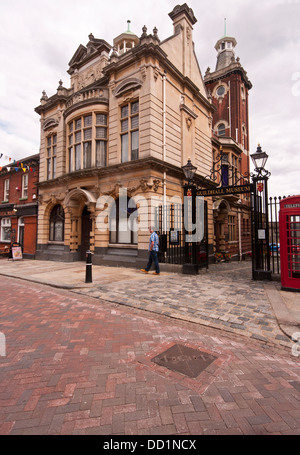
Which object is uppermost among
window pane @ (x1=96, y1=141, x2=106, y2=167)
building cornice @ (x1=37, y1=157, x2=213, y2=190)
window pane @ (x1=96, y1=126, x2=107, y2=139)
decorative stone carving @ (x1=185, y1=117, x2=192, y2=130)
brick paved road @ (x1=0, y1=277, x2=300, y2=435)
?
decorative stone carving @ (x1=185, y1=117, x2=192, y2=130)

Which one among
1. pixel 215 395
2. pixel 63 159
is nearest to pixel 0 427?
pixel 215 395

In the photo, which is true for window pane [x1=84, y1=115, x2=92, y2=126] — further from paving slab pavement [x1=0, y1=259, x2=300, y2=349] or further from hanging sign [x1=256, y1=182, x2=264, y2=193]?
hanging sign [x1=256, y1=182, x2=264, y2=193]

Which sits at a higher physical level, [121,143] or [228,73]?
[228,73]

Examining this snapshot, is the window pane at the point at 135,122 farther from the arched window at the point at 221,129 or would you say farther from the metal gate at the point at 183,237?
the arched window at the point at 221,129

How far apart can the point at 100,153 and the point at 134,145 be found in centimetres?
246

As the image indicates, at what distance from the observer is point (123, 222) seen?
12.7m

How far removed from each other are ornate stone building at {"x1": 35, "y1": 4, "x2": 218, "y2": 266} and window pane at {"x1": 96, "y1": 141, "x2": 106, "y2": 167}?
0.06 m

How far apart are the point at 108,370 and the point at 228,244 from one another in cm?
1913

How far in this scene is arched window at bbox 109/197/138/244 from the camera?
1221 cm

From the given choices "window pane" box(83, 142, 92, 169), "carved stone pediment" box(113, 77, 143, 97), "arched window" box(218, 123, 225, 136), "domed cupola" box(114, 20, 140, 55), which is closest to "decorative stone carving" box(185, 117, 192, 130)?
"carved stone pediment" box(113, 77, 143, 97)

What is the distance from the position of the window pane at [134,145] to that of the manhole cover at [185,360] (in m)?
10.8

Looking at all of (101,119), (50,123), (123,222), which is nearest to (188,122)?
(101,119)

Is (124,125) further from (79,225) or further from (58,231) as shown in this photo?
(58,231)
